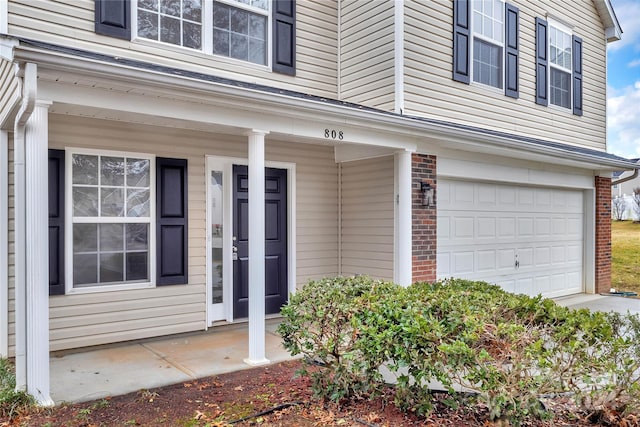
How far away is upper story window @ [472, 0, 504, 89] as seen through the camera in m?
7.90

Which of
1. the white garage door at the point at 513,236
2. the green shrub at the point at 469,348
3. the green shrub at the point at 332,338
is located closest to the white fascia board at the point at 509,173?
the white garage door at the point at 513,236

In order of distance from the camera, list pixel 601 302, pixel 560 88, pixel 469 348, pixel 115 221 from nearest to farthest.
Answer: pixel 469 348
pixel 115 221
pixel 601 302
pixel 560 88

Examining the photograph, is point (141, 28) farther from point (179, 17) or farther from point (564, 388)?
point (564, 388)

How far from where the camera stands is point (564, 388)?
3.16 m

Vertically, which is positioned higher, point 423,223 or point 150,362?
point 423,223

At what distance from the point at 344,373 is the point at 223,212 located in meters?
3.40

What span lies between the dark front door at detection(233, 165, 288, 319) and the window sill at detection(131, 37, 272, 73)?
1.35 meters

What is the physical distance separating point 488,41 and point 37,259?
7.22m

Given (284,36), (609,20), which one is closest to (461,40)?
(284,36)

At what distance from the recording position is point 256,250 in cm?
499

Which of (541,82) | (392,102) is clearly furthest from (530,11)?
(392,102)

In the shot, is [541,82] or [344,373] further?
[541,82]

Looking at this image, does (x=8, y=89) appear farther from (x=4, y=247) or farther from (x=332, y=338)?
(x=332, y=338)

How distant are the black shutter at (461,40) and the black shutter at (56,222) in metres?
5.64
